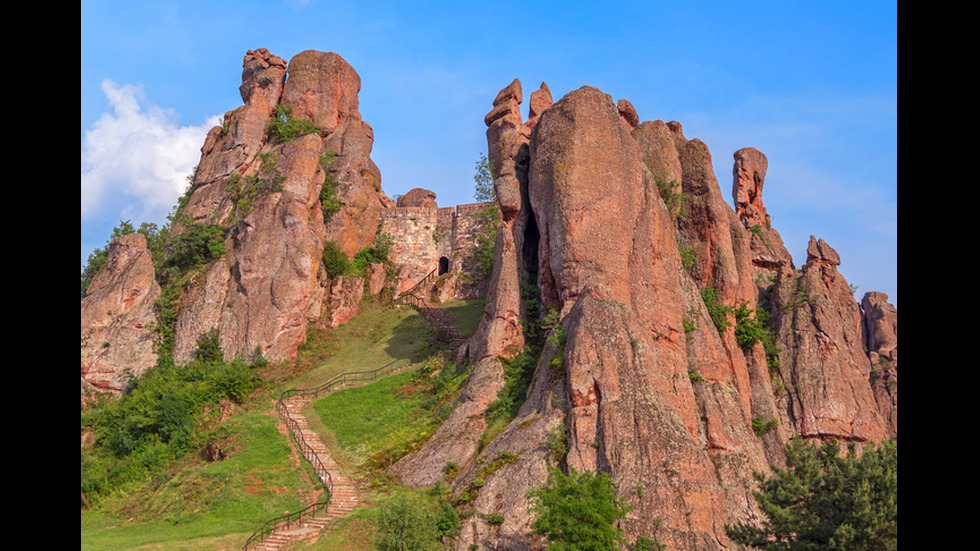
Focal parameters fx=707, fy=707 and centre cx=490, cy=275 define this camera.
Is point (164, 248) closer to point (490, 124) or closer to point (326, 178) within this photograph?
point (326, 178)

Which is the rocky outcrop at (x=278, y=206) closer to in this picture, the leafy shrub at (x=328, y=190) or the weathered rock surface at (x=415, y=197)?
the leafy shrub at (x=328, y=190)

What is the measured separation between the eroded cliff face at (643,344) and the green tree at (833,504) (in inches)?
104

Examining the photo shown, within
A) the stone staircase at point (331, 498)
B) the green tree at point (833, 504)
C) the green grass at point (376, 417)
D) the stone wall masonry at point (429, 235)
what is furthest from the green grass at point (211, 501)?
the stone wall masonry at point (429, 235)

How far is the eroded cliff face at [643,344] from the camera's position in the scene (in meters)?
21.7

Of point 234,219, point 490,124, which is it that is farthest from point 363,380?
point 490,124

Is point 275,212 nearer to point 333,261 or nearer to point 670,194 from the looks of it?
point 333,261

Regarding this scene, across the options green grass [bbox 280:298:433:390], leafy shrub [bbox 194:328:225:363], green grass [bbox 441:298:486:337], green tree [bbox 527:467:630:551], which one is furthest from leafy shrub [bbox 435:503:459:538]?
leafy shrub [bbox 194:328:225:363]

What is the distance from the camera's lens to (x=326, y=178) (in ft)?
160

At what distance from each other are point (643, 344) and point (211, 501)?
659 inches

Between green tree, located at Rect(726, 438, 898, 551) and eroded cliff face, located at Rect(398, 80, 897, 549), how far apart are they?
2.65m

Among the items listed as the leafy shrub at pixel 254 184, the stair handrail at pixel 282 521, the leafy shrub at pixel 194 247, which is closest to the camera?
the stair handrail at pixel 282 521

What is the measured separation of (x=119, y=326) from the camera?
1503 inches

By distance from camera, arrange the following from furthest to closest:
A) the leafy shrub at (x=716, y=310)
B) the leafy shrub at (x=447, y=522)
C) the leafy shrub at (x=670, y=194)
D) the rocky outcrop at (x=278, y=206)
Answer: the rocky outcrop at (x=278, y=206) < the leafy shrub at (x=670, y=194) < the leafy shrub at (x=716, y=310) < the leafy shrub at (x=447, y=522)

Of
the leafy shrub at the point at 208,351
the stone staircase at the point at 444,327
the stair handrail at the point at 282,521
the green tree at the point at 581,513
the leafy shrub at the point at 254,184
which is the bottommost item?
the stair handrail at the point at 282,521
